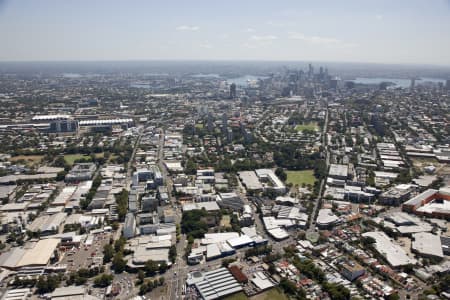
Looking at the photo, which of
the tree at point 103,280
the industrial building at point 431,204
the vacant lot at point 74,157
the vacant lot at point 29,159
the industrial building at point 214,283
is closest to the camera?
the industrial building at point 214,283

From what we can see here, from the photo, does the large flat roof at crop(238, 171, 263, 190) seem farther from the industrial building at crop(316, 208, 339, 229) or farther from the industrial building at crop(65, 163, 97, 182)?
the industrial building at crop(65, 163, 97, 182)

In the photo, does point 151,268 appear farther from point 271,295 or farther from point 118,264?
point 271,295

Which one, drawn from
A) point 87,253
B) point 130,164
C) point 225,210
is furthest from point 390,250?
point 130,164

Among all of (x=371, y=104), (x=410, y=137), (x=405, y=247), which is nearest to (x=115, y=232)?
(x=405, y=247)

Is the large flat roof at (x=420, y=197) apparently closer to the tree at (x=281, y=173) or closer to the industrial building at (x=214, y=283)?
the tree at (x=281, y=173)

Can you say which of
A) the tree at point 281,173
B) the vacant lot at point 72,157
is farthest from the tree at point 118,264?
the vacant lot at point 72,157

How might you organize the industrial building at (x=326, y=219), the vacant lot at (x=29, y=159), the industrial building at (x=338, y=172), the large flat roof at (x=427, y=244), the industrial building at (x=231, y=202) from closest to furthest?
the large flat roof at (x=427, y=244), the industrial building at (x=326, y=219), the industrial building at (x=231, y=202), the industrial building at (x=338, y=172), the vacant lot at (x=29, y=159)

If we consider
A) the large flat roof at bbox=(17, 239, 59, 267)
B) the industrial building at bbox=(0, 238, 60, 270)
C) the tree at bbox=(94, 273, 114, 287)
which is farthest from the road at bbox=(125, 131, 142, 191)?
the tree at bbox=(94, 273, 114, 287)

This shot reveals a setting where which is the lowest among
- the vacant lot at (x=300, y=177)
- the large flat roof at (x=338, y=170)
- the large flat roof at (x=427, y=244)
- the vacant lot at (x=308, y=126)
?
the vacant lot at (x=300, y=177)

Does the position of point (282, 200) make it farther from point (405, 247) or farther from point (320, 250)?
point (405, 247)

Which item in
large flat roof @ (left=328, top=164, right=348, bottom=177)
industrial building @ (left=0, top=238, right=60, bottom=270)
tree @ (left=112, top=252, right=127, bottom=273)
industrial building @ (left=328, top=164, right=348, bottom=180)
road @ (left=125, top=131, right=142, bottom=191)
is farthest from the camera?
large flat roof @ (left=328, top=164, right=348, bottom=177)
